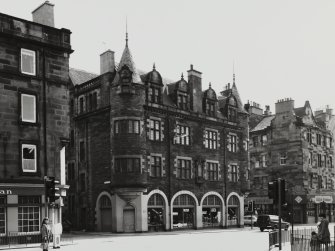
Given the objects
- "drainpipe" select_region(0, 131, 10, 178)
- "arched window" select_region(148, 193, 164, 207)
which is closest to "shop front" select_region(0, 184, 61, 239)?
"drainpipe" select_region(0, 131, 10, 178)

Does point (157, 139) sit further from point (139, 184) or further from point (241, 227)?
point (241, 227)

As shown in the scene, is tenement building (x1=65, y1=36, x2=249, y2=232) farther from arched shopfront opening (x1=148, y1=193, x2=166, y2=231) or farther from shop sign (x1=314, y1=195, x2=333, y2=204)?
shop sign (x1=314, y1=195, x2=333, y2=204)

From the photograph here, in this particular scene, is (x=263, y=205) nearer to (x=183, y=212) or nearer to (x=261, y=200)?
(x=261, y=200)

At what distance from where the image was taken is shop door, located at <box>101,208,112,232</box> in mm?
43206

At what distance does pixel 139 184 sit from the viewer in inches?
1647

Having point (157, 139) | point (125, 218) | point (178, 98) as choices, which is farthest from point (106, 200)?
point (178, 98)

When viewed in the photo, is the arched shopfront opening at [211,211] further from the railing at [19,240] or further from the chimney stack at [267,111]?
the chimney stack at [267,111]

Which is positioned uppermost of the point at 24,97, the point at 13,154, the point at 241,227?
the point at 24,97

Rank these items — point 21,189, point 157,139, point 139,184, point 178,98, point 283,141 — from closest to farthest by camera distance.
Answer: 1. point 21,189
2. point 139,184
3. point 157,139
4. point 178,98
5. point 283,141

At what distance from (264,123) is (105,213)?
1261 inches

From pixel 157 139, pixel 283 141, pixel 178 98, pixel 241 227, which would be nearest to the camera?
pixel 157 139

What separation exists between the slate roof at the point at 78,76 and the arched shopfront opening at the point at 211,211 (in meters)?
17.2

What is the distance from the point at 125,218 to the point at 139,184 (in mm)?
3172

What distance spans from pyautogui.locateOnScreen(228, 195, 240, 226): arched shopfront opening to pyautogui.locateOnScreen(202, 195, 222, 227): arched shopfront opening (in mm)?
1862
